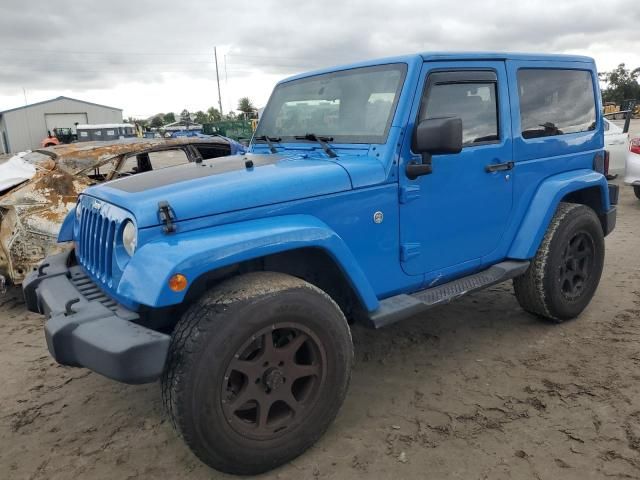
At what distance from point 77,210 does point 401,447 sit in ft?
→ 7.90

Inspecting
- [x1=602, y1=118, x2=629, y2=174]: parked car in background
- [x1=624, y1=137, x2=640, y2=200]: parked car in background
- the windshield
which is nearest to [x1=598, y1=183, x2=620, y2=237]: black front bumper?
→ the windshield

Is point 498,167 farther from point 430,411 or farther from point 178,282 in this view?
point 178,282

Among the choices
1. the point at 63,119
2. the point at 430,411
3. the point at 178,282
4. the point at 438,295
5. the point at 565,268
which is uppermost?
the point at 63,119

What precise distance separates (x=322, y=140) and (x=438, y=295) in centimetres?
121

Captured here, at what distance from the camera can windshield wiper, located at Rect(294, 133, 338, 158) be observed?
10.2 ft

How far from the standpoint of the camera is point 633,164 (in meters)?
8.10

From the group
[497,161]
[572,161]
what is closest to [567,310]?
[572,161]

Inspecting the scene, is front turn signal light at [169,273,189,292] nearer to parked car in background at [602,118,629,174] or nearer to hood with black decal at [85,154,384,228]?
hood with black decal at [85,154,384,228]

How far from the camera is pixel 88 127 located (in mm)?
31484

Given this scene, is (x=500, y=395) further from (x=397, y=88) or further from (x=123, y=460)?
(x=123, y=460)

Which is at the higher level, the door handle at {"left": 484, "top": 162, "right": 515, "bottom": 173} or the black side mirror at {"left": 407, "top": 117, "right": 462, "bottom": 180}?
the black side mirror at {"left": 407, "top": 117, "right": 462, "bottom": 180}

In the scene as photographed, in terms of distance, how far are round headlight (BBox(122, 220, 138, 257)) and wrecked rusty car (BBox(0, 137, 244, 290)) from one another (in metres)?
2.21

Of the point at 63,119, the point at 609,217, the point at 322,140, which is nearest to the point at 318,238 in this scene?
the point at 322,140

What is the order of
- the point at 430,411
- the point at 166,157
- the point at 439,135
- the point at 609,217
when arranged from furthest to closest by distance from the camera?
the point at 166,157, the point at 609,217, the point at 430,411, the point at 439,135
